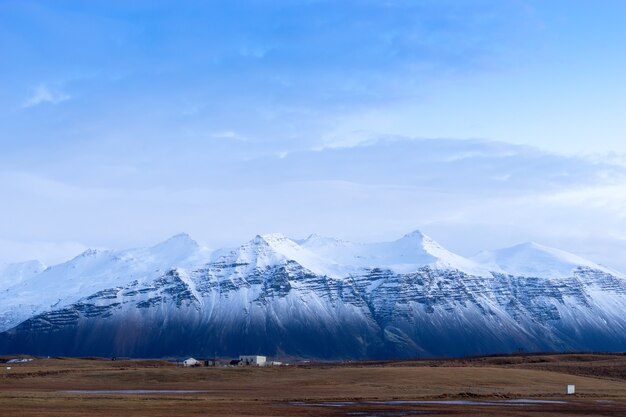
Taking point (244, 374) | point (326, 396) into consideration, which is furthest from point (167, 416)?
point (244, 374)

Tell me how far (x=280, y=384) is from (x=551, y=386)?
40.0 metres

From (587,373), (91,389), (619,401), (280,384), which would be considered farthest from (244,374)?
(619,401)

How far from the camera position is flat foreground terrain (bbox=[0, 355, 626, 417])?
9150 cm

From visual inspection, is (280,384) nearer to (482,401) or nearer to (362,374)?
(362,374)

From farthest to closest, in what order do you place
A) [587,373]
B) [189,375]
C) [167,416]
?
[587,373]
[189,375]
[167,416]

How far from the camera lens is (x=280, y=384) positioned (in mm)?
145000

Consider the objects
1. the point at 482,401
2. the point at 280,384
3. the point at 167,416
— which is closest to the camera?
the point at 167,416

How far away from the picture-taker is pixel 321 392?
125562 millimetres

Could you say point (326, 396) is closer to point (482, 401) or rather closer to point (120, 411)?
point (482, 401)

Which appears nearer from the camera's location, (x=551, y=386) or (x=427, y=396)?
(x=427, y=396)

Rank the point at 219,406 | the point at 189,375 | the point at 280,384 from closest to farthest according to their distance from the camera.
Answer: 1. the point at 219,406
2. the point at 280,384
3. the point at 189,375

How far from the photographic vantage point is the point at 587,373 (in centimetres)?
17312

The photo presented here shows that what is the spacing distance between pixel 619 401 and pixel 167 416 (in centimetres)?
5629

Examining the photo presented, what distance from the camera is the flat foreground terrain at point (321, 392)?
91500mm
